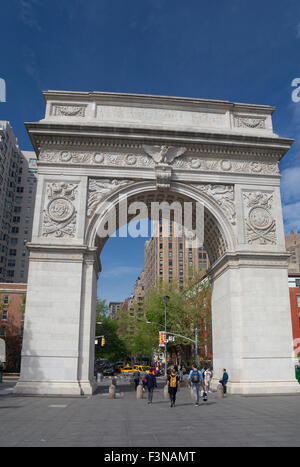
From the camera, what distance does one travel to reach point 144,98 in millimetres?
25750

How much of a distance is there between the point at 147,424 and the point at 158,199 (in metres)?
16.4

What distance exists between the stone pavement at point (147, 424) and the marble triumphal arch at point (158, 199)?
13.6 feet

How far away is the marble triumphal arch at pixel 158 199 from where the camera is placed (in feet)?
69.5

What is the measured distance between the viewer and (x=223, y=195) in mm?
24625

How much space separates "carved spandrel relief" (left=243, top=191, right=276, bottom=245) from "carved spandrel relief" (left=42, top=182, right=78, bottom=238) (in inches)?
417

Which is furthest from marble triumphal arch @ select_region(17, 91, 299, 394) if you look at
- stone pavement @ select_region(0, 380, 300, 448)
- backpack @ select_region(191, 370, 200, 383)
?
backpack @ select_region(191, 370, 200, 383)

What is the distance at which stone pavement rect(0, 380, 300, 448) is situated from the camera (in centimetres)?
909

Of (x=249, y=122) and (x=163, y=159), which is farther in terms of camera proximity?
(x=249, y=122)

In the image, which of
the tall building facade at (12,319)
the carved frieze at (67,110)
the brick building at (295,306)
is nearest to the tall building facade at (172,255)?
the tall building facade at (12,319)

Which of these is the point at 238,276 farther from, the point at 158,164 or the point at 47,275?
the point at 47,275

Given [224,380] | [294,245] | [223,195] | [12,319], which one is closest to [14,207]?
[12,319]

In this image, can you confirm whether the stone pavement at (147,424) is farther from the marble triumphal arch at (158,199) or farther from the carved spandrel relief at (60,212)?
the carved spandrel relief at (60,212)

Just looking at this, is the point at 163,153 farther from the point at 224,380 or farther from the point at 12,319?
the point at 12,319

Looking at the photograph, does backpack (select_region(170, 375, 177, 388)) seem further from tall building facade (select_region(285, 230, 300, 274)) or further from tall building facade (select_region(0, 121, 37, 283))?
tall building facade (select_region(285, 230, 300, 274))
